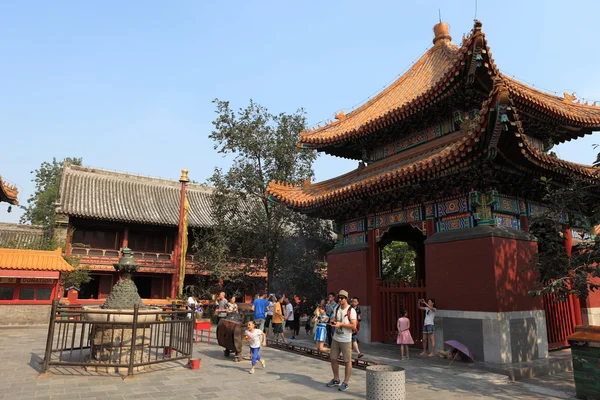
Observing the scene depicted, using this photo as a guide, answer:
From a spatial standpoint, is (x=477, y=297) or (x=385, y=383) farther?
(x=477, y=297)

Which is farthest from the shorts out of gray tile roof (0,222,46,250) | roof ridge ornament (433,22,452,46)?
gray tile roof (0,222,46,250)

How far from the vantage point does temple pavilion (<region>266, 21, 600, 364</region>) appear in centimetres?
880

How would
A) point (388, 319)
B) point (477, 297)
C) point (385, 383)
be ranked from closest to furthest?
point (385, 383)
point (477, 297)
point (388, 319)

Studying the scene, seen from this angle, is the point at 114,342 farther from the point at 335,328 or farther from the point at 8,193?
the point at 8,193

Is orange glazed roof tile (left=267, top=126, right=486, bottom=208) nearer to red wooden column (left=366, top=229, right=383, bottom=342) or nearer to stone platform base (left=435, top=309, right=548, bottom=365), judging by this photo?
red wooden column (left=366, top=229, right=383, bottom=342)

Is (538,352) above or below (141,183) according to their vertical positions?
below

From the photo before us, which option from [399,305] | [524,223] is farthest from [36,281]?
[524,223]

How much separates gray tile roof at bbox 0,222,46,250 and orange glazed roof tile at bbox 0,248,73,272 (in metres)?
12.9

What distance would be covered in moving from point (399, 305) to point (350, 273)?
181cm

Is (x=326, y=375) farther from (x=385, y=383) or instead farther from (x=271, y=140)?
(x=271, y=140)

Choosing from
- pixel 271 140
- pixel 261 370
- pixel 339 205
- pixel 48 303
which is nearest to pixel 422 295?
pixel 339 205

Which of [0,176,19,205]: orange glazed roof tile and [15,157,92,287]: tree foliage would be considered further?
[15,157,92,287]: tree foliage

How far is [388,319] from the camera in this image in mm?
11742

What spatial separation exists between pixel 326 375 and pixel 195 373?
2.50m
